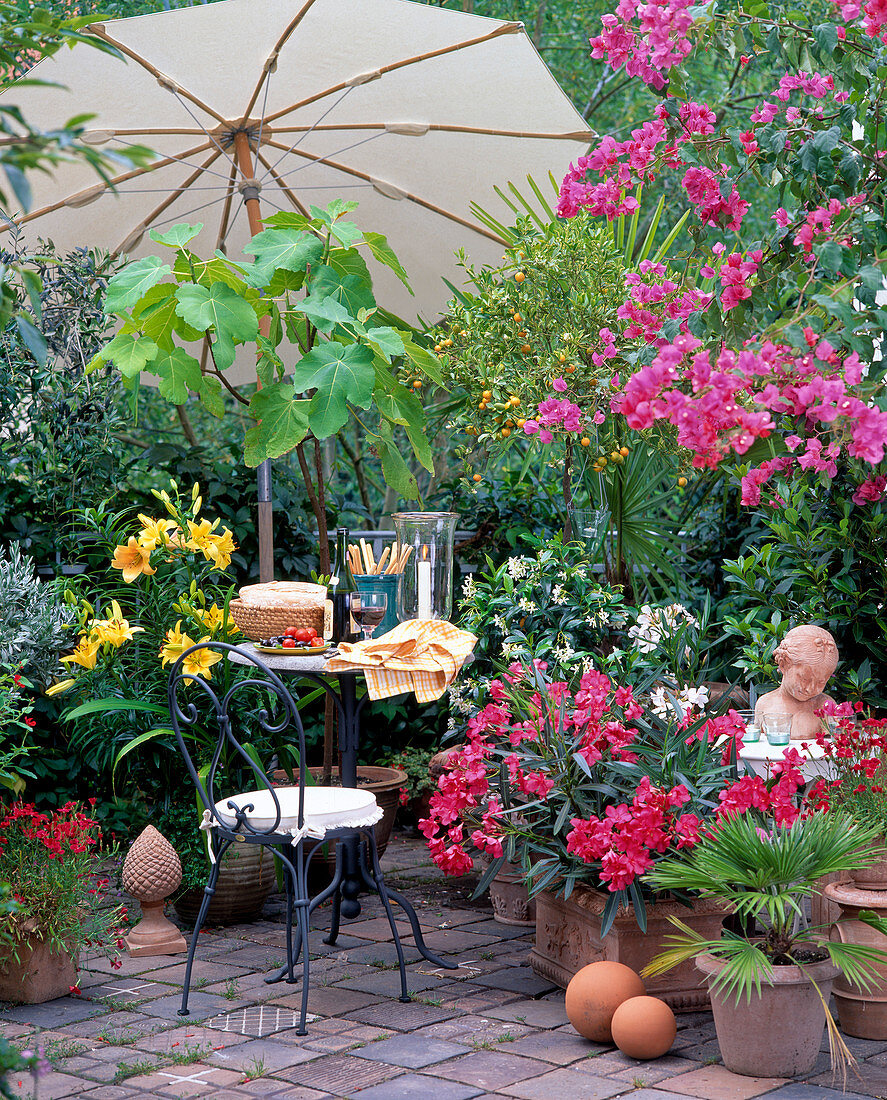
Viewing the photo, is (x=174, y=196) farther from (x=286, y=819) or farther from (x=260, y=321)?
(x=286, y=819)

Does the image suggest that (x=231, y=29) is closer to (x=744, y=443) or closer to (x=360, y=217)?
(x=360, y=217)

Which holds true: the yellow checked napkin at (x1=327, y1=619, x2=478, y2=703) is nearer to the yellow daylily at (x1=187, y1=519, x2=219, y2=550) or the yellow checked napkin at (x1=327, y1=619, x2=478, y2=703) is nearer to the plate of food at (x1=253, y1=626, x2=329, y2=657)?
the plate of food at (x1=253, y1=626, x2=329, y2=657)

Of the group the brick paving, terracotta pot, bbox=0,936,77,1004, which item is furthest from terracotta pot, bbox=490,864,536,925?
terracotta pot, bbox=0,936,77,1004

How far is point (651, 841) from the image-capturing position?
2930 millimetres

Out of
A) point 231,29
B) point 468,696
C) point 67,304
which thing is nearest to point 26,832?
point 468,696

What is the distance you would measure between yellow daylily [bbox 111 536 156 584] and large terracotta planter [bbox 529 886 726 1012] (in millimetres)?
1767

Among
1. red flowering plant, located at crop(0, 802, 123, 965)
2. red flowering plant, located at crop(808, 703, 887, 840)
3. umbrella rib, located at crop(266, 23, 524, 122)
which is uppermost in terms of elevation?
umbrella rib, located at crop(266, 23, 524, 122)

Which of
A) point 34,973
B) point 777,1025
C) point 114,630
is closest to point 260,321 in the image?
point 114,630

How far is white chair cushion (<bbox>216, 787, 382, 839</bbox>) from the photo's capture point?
3047 millimetres

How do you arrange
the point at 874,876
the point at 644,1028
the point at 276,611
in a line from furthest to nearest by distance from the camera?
the point at 276,611 < the point at 874,876 < the point at 644,1028

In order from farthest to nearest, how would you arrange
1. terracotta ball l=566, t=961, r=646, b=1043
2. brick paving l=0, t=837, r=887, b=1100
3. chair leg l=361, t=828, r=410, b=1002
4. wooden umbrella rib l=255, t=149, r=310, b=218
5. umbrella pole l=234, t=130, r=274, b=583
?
wooden umbrella rib l=255, t=149, r=310, b=218
umbrella pole l=234, t=130, r=274, b=583
chair leg l=361, t=828, r=410, b=1002
terracotta ball l=566, t=961, r=646, b=1043
brick paving l=0, t=837, r=887, b=1100

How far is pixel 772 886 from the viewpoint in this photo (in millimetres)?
2734

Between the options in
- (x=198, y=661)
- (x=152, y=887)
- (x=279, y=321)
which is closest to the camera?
(x=152, y=887)

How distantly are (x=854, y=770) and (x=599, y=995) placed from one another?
93 cm
